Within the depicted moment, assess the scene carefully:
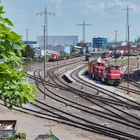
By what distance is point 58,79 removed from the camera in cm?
6347

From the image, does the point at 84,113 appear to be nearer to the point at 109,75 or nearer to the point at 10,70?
the point at 109,75

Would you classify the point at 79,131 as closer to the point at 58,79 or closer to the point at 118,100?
the point at 118,100

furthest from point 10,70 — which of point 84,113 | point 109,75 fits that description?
point 109,75

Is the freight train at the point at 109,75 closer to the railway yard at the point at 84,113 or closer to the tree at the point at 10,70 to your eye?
the railway yard at the point at 84,113

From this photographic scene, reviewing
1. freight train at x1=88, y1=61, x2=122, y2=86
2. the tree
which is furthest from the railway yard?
the tree

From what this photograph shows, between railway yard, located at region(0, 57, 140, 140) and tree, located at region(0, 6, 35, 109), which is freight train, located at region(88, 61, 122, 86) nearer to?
railway yard, located at region(0, 57, 140, 140)

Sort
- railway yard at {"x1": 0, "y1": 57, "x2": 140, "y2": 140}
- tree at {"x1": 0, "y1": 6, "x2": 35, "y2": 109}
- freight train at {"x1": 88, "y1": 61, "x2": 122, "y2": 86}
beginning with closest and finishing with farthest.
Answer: tree at {"x1": 0, "y1": 6, "x2": 35, "y2": 109} → railway yard at {"x1": 0, "y1": 57, "x2": 140, "y2": 140} → freight train at {"x1": 88, "y1": 61, "x2": 122, "y2": 86}

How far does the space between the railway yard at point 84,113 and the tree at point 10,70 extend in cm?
1507

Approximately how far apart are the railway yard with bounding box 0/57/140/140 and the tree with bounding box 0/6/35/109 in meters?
15.1

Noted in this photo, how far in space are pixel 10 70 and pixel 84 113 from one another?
3144cm

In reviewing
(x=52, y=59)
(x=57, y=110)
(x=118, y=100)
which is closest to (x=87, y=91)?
(x=118, y=100)

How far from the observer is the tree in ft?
15.9

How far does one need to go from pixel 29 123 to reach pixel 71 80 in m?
28.2

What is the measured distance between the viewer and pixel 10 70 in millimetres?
4949
